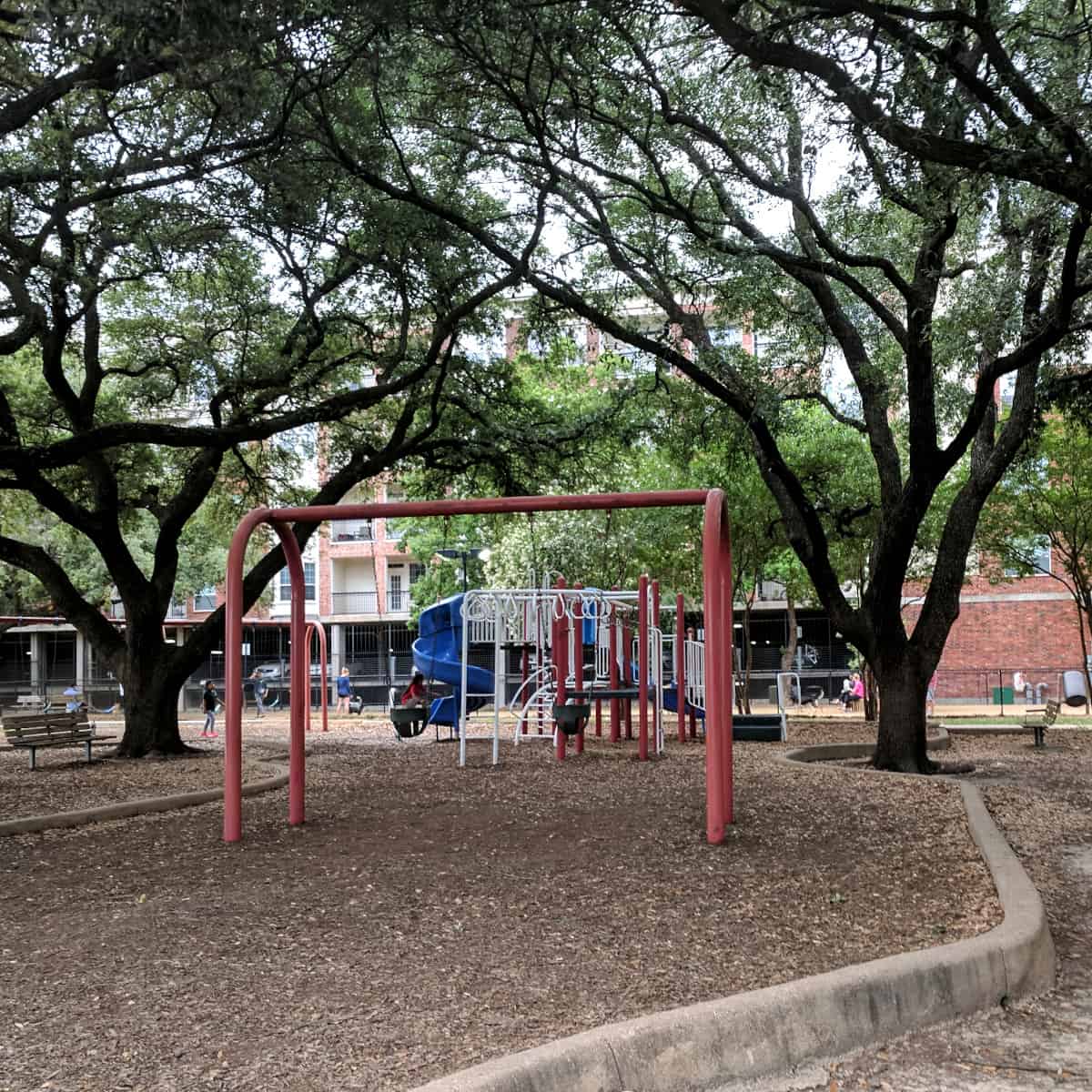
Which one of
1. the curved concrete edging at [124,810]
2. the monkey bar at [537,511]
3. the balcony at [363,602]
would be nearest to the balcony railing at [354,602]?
the balcony at [363,602]

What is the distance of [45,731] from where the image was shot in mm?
14969

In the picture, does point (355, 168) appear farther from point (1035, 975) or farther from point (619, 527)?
point (619, 527)

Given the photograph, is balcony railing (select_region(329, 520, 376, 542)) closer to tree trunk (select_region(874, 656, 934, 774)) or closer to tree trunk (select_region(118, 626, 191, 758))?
tree trunk (select_region(118, 626, 191, 758))

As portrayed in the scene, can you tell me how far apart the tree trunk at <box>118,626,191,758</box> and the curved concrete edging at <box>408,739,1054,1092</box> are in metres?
13.4

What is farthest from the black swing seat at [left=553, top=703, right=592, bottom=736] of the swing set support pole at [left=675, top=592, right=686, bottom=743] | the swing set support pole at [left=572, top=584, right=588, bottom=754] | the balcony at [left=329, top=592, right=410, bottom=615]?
the balcony at [left=329, top=592, right=410, bottom=615]

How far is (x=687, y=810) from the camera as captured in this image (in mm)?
8930

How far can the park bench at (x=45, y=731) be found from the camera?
1405 cm

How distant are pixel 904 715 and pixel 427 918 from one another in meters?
9.06

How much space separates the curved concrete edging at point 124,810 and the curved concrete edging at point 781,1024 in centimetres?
680

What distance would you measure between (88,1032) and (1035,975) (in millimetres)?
3860

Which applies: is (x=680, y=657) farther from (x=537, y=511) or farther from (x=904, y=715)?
(x=537, y=511)

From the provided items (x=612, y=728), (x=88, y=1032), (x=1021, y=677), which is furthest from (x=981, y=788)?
(x=1021, y=677)

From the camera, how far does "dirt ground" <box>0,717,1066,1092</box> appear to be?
13.1ft

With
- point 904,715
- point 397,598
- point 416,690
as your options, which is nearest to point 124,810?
point 904,715
